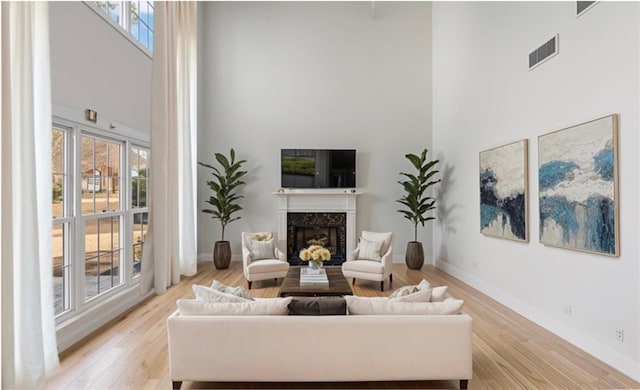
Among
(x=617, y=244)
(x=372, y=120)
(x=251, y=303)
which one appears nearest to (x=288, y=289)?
(x=251, y=303)

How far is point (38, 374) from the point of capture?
8.46 feet

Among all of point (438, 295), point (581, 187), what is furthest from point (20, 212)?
point (581, 187)

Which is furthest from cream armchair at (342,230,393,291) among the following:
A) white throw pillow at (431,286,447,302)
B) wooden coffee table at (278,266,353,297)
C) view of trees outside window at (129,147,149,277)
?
view of trees outside window at (129,147,149,277)

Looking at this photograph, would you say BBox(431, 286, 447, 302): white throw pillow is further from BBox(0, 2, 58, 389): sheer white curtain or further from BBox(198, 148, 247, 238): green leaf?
BBox(198, 148, 247, 238): green leaf

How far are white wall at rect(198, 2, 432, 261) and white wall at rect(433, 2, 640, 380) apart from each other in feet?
3.04

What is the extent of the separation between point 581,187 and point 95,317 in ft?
17.0

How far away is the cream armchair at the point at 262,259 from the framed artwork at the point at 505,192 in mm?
3145

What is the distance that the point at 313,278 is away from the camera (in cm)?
452

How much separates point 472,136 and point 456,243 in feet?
6.30

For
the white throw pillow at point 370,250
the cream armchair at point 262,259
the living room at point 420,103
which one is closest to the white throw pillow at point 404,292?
the living room at point 420,103

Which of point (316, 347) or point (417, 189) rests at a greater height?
point (417, 189)

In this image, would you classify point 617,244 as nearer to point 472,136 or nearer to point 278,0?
point 472,136

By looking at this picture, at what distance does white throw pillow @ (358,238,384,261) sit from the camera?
19.2 ft

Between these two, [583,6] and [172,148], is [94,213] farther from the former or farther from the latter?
[583,6]
